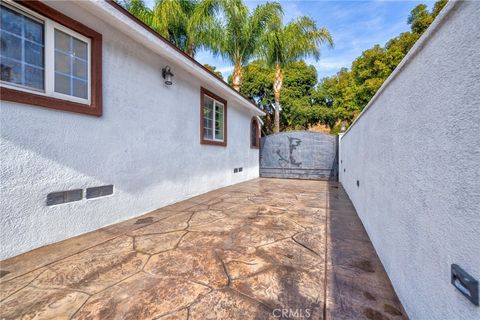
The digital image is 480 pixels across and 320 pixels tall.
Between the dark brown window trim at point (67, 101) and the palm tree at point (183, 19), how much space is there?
8350mm

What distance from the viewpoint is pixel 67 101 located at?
2803 millimetres

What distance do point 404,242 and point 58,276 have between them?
3.14m

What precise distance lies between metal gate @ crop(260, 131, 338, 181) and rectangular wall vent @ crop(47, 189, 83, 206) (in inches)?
340

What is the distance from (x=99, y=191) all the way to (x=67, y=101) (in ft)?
4.48

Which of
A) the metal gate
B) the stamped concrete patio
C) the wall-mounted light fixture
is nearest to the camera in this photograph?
the stamped concrete patio

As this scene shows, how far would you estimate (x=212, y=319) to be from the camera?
1.52m

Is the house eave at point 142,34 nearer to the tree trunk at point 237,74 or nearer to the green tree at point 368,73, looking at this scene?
the tree trunk at point 237,74

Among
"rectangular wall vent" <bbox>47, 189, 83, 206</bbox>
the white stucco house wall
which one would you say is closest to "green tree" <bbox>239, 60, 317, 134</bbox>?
the white stucco house wall

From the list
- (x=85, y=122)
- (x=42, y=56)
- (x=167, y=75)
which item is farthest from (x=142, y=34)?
(x=85, y=122)

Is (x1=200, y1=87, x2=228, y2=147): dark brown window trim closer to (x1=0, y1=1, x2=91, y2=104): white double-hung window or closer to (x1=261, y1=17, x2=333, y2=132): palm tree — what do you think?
(x1=0, y1=1, x2=91, y2=104): white double-hung window

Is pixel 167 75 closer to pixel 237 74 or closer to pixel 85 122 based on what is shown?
pixel 85 122

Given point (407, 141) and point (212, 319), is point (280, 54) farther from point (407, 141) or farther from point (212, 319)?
point (212, 319)

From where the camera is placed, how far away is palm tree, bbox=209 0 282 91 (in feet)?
32.1

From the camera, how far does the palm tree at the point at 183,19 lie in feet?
32.3
